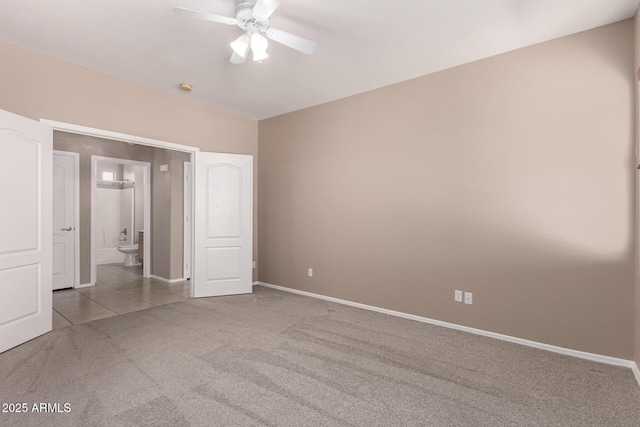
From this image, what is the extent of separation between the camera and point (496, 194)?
3109mm

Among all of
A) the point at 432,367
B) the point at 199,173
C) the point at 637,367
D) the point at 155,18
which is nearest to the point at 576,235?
the point at 637,367

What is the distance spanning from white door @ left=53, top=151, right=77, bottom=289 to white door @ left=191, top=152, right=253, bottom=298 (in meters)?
2.25

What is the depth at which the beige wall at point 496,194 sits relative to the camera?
2596 millimetres

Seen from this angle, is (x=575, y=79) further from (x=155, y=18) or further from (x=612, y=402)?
(x=155, y=18)

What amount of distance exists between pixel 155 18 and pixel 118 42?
2.19ft

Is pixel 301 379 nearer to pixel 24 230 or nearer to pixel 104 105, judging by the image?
pixel 24 230

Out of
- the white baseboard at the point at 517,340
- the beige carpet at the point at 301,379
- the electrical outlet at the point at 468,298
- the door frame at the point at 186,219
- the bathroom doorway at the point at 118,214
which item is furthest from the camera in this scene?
the bathroom doorway at the point at 118,214

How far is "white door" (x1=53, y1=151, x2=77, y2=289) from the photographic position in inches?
192

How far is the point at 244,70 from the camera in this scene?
3.47 meters

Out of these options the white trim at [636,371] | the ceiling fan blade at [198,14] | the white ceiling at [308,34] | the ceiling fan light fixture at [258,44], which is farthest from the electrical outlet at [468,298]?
the ceiling fan blade at [198,14]

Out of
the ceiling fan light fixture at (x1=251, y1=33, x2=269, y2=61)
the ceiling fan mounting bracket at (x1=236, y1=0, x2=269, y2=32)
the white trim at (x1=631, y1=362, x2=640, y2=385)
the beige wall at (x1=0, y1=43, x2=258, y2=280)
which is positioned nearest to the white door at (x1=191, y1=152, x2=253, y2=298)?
the beige wall at (x1=0, y1=43, x2=258, y2=280)

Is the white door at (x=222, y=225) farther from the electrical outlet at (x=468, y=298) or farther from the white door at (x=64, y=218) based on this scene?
the electrical outlet at (x=468, y=298)

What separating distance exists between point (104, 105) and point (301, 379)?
143 inches

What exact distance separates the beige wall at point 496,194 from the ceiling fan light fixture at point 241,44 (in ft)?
6.38
